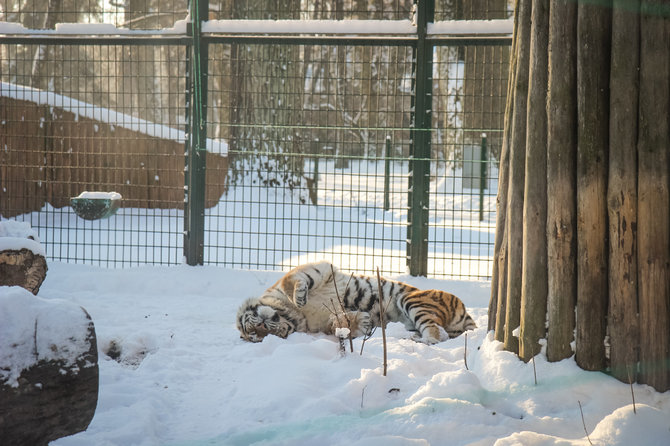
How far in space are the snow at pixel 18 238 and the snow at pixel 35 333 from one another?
265 cm

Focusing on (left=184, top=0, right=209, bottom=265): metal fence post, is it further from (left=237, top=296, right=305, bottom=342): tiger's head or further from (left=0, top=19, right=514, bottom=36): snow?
(left=237, top=296, right=305, bottom=342): tiger's head

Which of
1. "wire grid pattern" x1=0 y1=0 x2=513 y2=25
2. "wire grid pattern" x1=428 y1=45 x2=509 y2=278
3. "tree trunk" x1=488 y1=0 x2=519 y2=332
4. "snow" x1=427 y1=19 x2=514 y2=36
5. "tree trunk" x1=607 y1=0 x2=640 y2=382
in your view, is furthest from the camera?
"wire grid pattern" x1=0 y1=0 x2=513 y2=25

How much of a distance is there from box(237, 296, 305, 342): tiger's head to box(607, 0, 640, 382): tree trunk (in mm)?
2792

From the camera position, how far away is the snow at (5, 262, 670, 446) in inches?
109

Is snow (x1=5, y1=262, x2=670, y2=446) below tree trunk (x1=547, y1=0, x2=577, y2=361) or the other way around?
below

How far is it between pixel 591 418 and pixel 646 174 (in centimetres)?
105

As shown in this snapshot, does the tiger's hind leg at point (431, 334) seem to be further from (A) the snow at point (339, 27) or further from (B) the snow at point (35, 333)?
(A) the snow at point (339, 27)

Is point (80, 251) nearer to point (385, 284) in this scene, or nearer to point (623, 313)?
point (385, 284)

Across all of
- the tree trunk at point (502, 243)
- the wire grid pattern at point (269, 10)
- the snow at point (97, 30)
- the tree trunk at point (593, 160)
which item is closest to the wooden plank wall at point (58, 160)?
the wire grid pattern at point (269, 10)

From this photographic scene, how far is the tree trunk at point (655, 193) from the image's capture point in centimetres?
284

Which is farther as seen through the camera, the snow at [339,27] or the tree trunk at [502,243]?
the snow at [339,27]

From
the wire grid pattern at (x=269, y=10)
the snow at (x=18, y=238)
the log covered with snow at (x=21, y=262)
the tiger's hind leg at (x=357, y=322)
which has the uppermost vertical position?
the wire grid pattern at (x=269, y=10)

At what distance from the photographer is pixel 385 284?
19.8ft

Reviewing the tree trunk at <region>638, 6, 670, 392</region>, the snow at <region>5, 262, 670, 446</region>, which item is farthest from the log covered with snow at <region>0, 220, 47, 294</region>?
the tree trunk at <region>638, 6, 670, 392</region>
